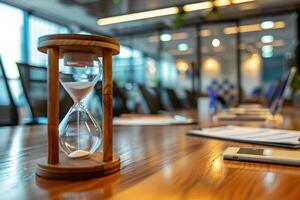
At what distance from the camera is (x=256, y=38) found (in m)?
9.09

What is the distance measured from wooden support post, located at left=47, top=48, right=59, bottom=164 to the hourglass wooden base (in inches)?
0.8

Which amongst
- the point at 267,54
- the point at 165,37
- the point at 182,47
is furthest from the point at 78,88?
the point at 267,54

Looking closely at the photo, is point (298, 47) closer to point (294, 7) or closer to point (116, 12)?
point (294, 7)

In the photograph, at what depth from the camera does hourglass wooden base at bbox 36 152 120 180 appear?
48 centimetres

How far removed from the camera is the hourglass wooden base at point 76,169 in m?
0.48

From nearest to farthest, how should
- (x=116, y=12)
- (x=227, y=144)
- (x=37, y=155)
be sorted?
(x=37, y=155) < (x=227, y=144) < (x=116, y=12)

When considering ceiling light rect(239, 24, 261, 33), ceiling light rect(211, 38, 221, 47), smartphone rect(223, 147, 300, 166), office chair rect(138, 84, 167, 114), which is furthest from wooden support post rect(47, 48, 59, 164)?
ceiling light rect(211, 38, 221, 47)

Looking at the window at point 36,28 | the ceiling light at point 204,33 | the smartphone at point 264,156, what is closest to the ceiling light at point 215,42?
the ceiling light at point 204,33

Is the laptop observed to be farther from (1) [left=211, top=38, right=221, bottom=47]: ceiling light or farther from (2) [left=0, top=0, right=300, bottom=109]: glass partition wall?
(1) [left=211, top=38, right=221, bottom=47]: ceiling light

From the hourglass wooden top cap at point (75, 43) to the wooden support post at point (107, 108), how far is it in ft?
0.06

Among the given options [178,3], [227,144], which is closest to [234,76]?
[178,3]

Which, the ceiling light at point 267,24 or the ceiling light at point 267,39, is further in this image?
the ceiling light at point 267,39

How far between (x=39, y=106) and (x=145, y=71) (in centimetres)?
829

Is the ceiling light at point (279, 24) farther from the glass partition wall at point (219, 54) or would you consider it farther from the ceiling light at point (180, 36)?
the ceiling light at point (180, 36)
